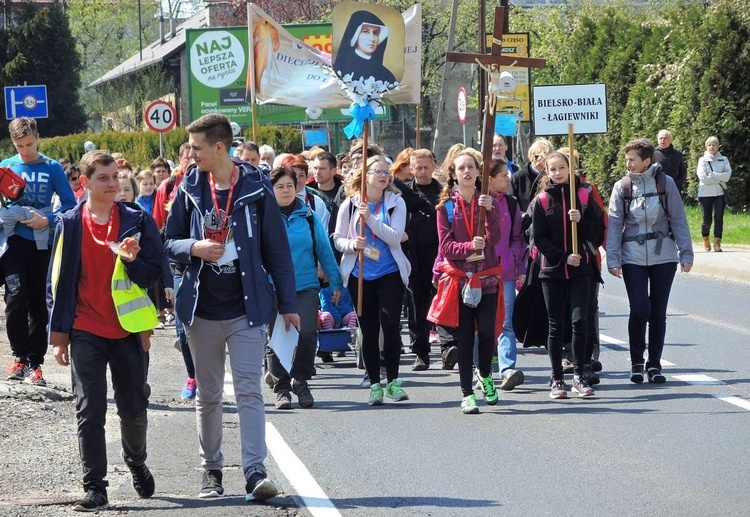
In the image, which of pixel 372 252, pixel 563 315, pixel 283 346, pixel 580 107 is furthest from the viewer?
pixel 580 107

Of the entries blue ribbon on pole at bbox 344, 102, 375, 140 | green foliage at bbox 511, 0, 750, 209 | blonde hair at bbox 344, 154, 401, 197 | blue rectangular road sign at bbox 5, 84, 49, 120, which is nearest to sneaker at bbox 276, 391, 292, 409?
blonde hair at bbox 344, 154, 401, 197

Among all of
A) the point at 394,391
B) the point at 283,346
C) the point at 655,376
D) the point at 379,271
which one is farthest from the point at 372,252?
the point at 655,376

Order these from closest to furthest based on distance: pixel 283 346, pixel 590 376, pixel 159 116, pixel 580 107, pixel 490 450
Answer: pixel 283 346, pixel 490 450, pixel 590 376, pixel 580 107, pixel 159 116

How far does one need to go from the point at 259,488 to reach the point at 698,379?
5188 millimetres

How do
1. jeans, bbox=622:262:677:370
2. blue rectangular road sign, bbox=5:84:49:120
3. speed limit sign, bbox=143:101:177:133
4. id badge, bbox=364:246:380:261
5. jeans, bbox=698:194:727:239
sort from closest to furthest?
id badge, bbox=364:246:380:261, jeans, bbox=622:262:677:370, jeans, bbox=698:194:727:239, blue rectangular road sign, bbox=5:84:49:120, speed limit sign, bbox=143:101:177:133

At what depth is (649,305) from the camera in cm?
1075

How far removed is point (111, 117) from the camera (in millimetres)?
66812

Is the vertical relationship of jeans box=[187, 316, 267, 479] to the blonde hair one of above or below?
below

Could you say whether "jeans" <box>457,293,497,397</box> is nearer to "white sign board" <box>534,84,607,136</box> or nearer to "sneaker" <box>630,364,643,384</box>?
"sneaker" <box>630,364,643,384</box>

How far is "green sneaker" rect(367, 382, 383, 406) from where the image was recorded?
32.4 ft

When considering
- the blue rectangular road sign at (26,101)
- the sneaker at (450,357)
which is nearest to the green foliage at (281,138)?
the blue rectangular road sign at (26,101)

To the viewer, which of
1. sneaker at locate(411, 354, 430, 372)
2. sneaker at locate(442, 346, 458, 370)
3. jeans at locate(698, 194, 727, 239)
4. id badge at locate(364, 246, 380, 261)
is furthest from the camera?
jeans at locate(698, 194, 727, 239)

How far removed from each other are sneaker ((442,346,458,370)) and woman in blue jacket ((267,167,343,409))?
1.98 meters

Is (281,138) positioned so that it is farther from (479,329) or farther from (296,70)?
(479,329)
